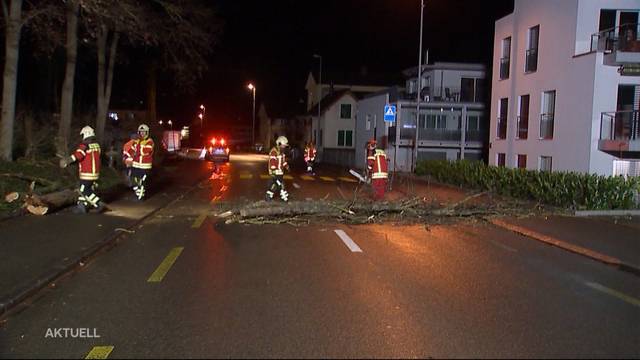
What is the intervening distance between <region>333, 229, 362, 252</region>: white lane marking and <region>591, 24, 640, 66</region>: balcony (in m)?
14.3

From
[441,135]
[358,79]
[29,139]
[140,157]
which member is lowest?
[140,157]

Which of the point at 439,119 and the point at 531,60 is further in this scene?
the point at 439,119

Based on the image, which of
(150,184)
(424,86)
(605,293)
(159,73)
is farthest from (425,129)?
(605,293)

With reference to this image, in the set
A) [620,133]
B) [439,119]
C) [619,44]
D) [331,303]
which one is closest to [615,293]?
[331,303]

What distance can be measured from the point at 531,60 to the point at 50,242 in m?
22.5

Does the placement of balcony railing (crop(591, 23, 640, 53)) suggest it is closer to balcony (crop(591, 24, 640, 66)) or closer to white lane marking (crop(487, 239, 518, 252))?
balcony (crop(591, 24, 640, 66))

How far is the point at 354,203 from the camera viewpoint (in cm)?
1438

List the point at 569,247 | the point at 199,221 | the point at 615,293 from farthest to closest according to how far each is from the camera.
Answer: the point at 199,221 < the point at 569,247 < the point at 615,293

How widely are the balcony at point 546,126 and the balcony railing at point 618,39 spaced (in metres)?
3.32

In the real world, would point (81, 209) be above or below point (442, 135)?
below

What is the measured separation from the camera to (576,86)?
73.5 ft

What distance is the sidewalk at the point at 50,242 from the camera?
23.5ft

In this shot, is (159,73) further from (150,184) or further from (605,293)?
(605,293)

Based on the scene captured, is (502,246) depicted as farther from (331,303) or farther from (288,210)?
(331,303)
